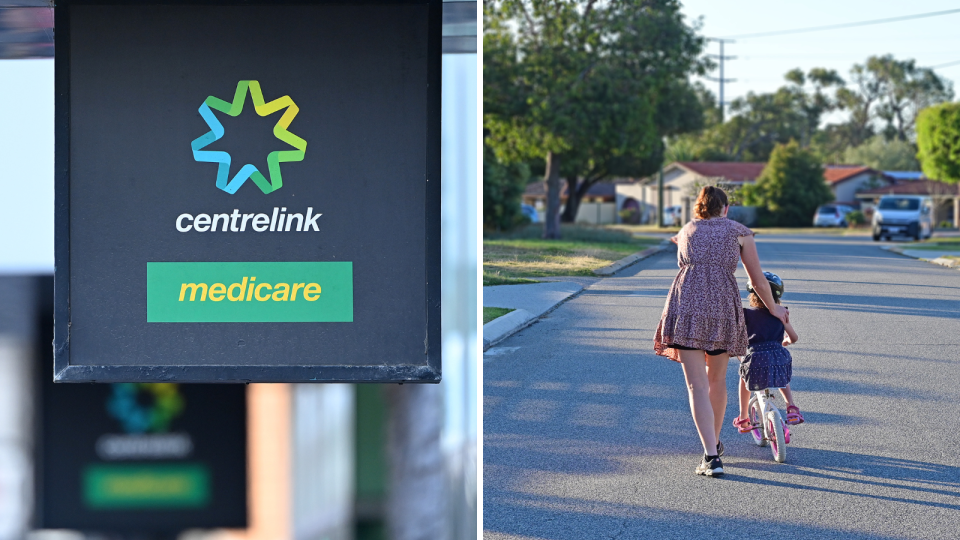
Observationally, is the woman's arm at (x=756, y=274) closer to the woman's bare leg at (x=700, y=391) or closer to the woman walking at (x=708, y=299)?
the woman walking at (x=708, y=299)

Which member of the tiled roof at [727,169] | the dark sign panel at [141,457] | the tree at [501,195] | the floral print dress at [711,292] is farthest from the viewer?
the tiled roof at [727,169]

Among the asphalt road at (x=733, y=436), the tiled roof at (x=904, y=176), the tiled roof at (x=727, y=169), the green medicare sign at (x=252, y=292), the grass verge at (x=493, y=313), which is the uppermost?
the tiled roof at (x=904, y=176)

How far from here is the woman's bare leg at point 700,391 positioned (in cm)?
535

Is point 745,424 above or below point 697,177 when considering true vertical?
below

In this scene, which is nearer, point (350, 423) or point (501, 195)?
point (350, 423)

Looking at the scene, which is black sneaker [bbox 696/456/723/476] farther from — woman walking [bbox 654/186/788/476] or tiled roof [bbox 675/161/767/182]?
tiled roof [bbox 675/161/767/182]

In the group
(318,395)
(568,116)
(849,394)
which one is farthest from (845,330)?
(568,116)

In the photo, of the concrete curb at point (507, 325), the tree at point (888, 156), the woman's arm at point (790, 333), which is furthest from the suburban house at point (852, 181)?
the woman's arm at point (790, 333)

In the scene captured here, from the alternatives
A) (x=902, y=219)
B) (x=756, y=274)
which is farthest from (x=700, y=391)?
(x=902, y=219)

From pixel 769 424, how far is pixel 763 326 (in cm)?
56

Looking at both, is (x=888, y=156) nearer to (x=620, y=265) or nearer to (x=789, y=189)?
(x=789, y=189)

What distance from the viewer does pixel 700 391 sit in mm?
5379

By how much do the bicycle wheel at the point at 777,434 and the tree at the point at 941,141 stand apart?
27.1 m

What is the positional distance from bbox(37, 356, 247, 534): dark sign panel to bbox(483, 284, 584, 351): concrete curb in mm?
6182
